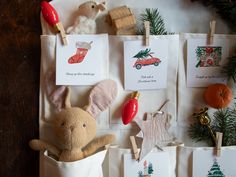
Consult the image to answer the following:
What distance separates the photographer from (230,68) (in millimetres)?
757

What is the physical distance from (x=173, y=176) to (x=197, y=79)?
25cm

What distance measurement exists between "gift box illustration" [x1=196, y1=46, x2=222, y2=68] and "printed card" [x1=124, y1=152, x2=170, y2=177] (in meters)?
0.24

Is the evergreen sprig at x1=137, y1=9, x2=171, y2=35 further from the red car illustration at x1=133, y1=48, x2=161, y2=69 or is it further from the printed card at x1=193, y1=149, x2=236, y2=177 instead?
the printed card at x1=193, y1=149, x2=236, y2=177

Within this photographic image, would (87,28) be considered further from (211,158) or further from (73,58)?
(211,158)

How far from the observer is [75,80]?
736mm

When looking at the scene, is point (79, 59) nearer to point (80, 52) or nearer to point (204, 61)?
point (80, 52)

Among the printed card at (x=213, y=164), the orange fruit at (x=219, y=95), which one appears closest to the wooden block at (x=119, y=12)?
the orange fruit at (x=219, y=95)

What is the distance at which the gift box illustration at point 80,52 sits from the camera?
0.74 meters

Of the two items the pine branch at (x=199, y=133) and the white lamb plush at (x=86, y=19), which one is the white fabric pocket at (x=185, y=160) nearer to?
the pine branch at (x=199, y=133)

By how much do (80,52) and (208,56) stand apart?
0.32m

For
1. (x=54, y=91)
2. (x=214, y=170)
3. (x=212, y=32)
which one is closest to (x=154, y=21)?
(x=212, y=32)

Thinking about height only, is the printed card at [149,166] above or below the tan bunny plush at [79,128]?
below

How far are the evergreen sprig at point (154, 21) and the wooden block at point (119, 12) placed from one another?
0.05 m

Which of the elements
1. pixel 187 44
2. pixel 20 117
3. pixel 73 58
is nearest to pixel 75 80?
pixel 73 58
